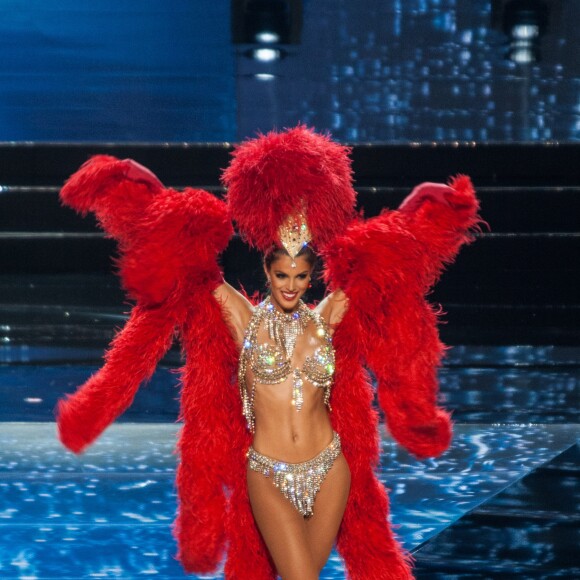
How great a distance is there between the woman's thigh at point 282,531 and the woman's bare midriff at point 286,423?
83 mm

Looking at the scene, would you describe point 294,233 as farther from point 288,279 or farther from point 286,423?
point 286,423

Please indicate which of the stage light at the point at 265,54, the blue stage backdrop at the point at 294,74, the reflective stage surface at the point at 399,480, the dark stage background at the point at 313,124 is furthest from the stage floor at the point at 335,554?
the stage light at the point at 265,54

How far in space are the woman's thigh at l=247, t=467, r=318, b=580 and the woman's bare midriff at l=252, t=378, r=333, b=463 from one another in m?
0.08

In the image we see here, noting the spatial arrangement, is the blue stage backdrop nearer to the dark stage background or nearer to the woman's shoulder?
the dark stage background

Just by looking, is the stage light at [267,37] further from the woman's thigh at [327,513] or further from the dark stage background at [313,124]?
the woman's thigh at [327,513]

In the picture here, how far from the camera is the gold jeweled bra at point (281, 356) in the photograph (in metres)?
2.38

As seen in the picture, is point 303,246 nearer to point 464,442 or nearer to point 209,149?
point 464,442

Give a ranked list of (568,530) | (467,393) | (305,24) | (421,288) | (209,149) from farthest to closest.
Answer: (209,149) → (305,24) → (467,393) → (568,530) → (421,288)

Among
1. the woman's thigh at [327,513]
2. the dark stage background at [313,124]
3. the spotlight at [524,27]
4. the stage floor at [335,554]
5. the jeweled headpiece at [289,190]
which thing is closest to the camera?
the jeweled headpiece at [289,190]

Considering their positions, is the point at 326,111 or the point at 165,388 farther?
the point at 326,111

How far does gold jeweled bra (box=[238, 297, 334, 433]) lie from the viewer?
2381 mm

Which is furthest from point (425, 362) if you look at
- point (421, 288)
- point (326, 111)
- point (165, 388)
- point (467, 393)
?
point (326, 111)

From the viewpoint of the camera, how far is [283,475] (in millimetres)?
2375

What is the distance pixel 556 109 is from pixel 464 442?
14.2 feet
